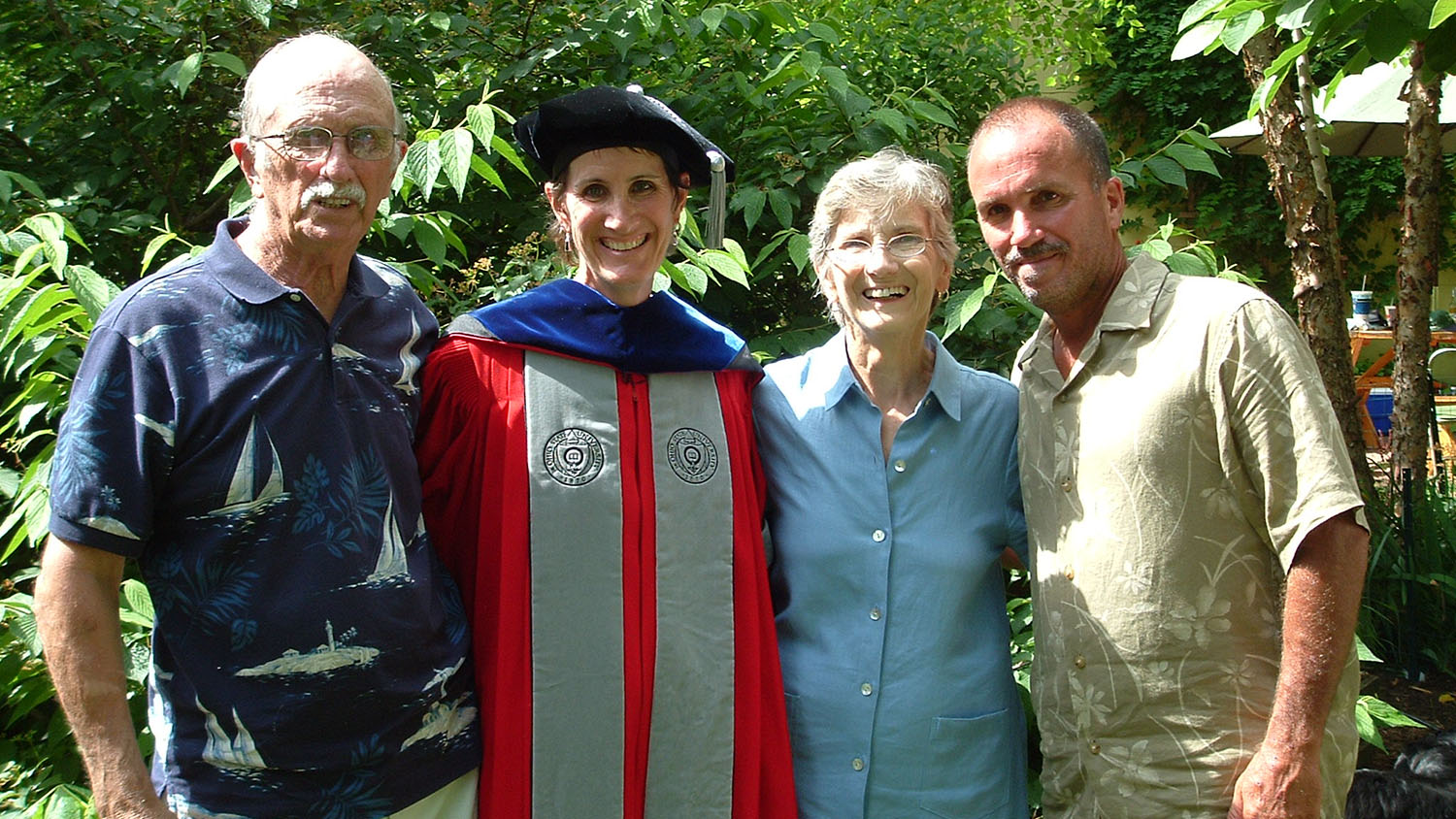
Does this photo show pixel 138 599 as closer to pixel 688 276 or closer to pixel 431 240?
pixel 431 240

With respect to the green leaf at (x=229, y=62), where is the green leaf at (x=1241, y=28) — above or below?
below

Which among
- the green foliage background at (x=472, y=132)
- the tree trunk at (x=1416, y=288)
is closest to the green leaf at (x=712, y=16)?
the green foliage background at (x=472, y=132)

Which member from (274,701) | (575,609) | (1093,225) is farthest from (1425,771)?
(274,701)

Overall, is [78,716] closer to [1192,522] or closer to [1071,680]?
[1071,680]

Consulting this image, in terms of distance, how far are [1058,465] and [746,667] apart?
0.65m

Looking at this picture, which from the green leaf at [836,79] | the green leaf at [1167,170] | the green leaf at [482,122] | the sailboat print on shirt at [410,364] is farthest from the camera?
the green leaf at [1167,170]

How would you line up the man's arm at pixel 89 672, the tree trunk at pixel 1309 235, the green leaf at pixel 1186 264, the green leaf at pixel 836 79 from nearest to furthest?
the man's arm at pixel 89 672
the green leaf at pixel 1186 264
the green leaf at pixel 836 79
the tree trunk at pixel 1309 235

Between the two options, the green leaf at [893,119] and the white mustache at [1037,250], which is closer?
the white mustache at [1037,250]

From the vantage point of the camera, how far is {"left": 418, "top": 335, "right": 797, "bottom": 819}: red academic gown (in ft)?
6.43

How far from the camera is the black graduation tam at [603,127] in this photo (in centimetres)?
212

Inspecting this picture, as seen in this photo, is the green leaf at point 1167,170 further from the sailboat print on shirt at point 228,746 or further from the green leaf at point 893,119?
the sailboat print on shirt at point 228,746

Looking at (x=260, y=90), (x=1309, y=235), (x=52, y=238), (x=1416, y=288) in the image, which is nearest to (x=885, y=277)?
(x=260, y=90)

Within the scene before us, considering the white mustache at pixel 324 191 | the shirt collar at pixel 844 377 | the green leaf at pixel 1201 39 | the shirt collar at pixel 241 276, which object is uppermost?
the green leaf at pixel 1201 39

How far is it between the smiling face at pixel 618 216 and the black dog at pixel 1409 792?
2.32 metres
